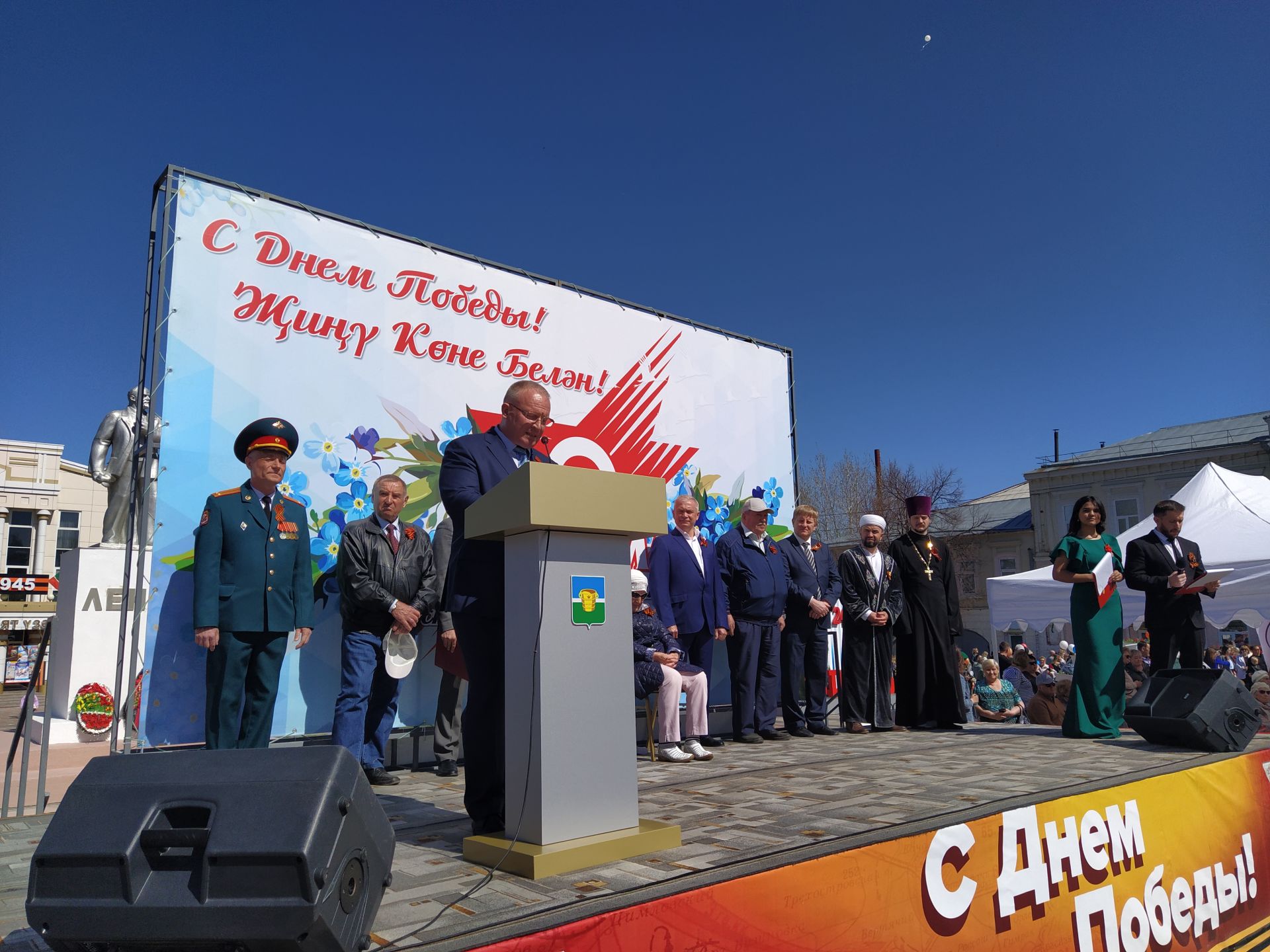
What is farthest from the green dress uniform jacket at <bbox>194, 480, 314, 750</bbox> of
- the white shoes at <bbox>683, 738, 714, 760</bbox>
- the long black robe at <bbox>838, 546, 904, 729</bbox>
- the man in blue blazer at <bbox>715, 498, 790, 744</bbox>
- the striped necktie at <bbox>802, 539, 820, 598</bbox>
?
the long black robe at <bbox>838, 546, 904, 729</bbox>

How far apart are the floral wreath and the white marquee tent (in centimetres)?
925

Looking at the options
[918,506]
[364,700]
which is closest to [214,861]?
[364,700]

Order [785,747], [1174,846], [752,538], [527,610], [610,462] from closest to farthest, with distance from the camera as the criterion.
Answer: [527,610] < [1174,846] < [785,747] < [752,538] < [610,462]

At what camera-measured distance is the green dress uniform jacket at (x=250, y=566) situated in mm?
3941

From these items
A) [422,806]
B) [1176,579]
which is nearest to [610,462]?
→ [422,806]

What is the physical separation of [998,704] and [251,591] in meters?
7.19

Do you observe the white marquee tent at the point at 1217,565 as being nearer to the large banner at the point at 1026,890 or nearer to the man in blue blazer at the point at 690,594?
the man in blue blazer at the point at 690,594

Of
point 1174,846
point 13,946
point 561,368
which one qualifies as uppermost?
point 561,368

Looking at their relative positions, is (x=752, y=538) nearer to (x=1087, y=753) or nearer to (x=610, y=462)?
(x=610, y=462)

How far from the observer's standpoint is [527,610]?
8.29ft

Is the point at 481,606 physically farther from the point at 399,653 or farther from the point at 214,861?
the point at 399,653

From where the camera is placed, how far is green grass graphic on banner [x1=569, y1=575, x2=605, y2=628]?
2.58 metres

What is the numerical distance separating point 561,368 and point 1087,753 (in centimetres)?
427

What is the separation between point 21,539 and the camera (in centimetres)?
3525
